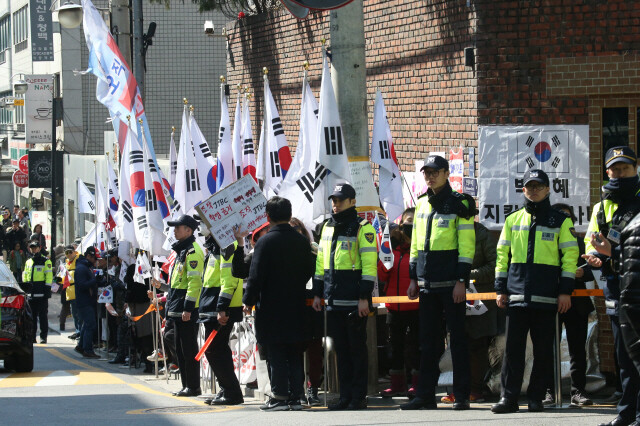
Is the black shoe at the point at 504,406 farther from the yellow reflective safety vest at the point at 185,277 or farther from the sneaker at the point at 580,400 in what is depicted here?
the yellow reflective safety vest at the point at 185,277

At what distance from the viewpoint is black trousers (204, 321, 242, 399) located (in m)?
10.6

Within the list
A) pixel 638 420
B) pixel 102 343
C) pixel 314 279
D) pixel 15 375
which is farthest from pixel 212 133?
pixel 638 420

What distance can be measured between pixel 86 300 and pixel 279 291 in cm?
1020

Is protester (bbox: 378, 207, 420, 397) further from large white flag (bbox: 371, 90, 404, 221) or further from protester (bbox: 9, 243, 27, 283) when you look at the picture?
protester (bbox: 9, 243, 27, 283)

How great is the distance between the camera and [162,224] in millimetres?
14523

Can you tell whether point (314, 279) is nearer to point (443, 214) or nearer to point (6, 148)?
point (443, 214)

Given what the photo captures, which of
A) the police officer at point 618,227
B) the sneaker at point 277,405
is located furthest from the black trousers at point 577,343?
the sneaker at point 277,405

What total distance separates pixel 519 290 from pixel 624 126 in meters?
4.42

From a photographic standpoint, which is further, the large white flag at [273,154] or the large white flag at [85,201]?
the large white flag at [85,201]

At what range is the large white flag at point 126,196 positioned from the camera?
52.2 ft

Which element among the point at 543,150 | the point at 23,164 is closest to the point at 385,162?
the point at 543,150

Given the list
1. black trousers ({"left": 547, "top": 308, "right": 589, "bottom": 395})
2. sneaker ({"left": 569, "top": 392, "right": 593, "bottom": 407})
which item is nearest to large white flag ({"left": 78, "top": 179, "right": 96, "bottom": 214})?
black trousers ({"left": 547, "top": 308, "right": 589, "bottom": 395})

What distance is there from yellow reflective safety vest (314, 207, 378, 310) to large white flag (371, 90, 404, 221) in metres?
2.85

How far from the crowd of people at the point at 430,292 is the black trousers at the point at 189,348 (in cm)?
2
